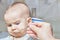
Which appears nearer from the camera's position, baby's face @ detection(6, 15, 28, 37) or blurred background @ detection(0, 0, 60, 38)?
baby's face @ detection(6, 15, 28, 37)

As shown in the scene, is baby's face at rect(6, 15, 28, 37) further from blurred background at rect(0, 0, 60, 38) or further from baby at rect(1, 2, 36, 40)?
blurred background at rect(0, 0, 60, 38)

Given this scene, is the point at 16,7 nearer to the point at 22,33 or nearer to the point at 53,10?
the point at 22,33

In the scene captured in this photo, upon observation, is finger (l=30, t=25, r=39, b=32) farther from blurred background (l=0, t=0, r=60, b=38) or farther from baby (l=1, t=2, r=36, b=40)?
blurred background (l=0, t=0, r=60, b=38)

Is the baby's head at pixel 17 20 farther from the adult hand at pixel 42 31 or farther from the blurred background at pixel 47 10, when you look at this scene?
the blurred background at pixel 47 10

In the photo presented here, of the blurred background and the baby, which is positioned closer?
the baby

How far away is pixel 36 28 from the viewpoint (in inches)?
23.0

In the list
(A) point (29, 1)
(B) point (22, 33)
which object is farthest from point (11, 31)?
(A) point (29, 1)

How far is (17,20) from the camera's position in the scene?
2.26 ft

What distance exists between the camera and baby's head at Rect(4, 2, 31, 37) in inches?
26.5

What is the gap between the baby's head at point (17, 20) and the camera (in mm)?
672

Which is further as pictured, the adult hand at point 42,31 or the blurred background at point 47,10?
the blurred background at point 47,10

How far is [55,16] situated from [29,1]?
20cm

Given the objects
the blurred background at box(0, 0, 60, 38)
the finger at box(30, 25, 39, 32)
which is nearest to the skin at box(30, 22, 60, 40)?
the finger at box(30, 25, 39, 32)

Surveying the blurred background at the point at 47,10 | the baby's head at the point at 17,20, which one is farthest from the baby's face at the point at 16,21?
the blurred background at the point at 47,10
